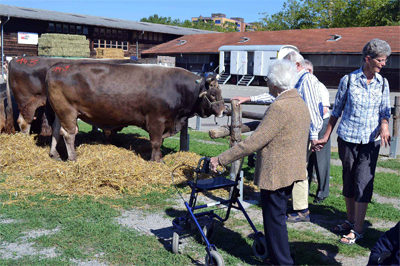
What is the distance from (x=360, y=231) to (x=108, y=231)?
274cm

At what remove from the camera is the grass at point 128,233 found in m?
3.86

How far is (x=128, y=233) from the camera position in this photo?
4410mm

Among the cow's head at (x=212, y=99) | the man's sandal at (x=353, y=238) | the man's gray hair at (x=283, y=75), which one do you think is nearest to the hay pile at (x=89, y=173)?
the cow's head at (x=212, y=99)

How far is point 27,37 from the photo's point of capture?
33.2m

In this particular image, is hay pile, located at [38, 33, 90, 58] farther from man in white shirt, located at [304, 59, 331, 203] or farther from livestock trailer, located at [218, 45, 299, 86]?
man in white shirt, located at [304, 59, 331, 203]

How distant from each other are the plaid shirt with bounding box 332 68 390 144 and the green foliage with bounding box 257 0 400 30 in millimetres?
37412

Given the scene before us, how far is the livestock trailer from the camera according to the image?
28970 millimetres

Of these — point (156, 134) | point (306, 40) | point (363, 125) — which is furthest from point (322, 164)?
point (306, 40)

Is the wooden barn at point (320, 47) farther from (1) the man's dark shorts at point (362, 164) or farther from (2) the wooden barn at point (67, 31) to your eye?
(1) the man's dark shorts at point (362, 164)

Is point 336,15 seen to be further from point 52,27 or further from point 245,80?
point 52,27

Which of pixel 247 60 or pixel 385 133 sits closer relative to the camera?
pixel 385 133

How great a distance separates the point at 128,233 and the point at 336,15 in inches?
1912

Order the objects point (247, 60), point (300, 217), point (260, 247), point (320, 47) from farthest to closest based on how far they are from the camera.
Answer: point (247, 60)
point (320, 47)
point (300, 217)
point (260, 247)

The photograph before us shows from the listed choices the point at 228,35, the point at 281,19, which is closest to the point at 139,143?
the point at 228,35
